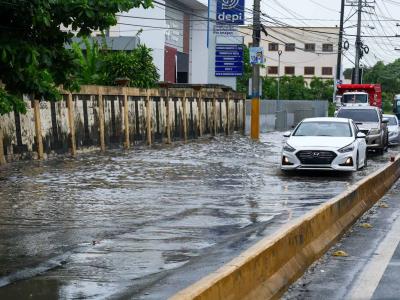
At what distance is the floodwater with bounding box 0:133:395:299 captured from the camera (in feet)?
23.2

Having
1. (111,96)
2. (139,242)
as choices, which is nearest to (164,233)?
(139,242)

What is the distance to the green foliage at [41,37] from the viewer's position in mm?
6590

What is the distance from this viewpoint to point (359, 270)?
25.2 ft

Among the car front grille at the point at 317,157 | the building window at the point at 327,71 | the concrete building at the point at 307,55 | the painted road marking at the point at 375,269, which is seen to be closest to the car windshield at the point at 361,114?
the car front grille at the point at 317,157

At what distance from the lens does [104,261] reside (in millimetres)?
7863

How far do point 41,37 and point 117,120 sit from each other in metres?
16.5

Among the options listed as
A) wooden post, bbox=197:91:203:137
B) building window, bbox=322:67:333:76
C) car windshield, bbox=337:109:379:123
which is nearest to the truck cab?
wooden post, bbox=197:91:203:137

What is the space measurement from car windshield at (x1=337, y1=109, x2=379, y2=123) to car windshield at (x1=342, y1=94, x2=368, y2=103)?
20292mm

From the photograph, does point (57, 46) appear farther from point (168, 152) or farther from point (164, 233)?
point (168, 152)

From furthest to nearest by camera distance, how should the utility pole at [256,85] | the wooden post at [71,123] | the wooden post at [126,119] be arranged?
1. the utility pole at [256,85]
2. the wooden post at [126,119]
3. the wooden post at [71,123]

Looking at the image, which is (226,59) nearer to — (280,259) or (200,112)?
(200,112)

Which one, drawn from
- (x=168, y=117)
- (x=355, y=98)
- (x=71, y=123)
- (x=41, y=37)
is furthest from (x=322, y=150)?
(x=355, y=98)

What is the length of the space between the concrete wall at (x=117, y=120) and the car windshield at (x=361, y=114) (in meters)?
6.08

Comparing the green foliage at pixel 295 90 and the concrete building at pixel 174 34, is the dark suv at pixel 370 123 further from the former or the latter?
the green foliage at pixel 295 90
